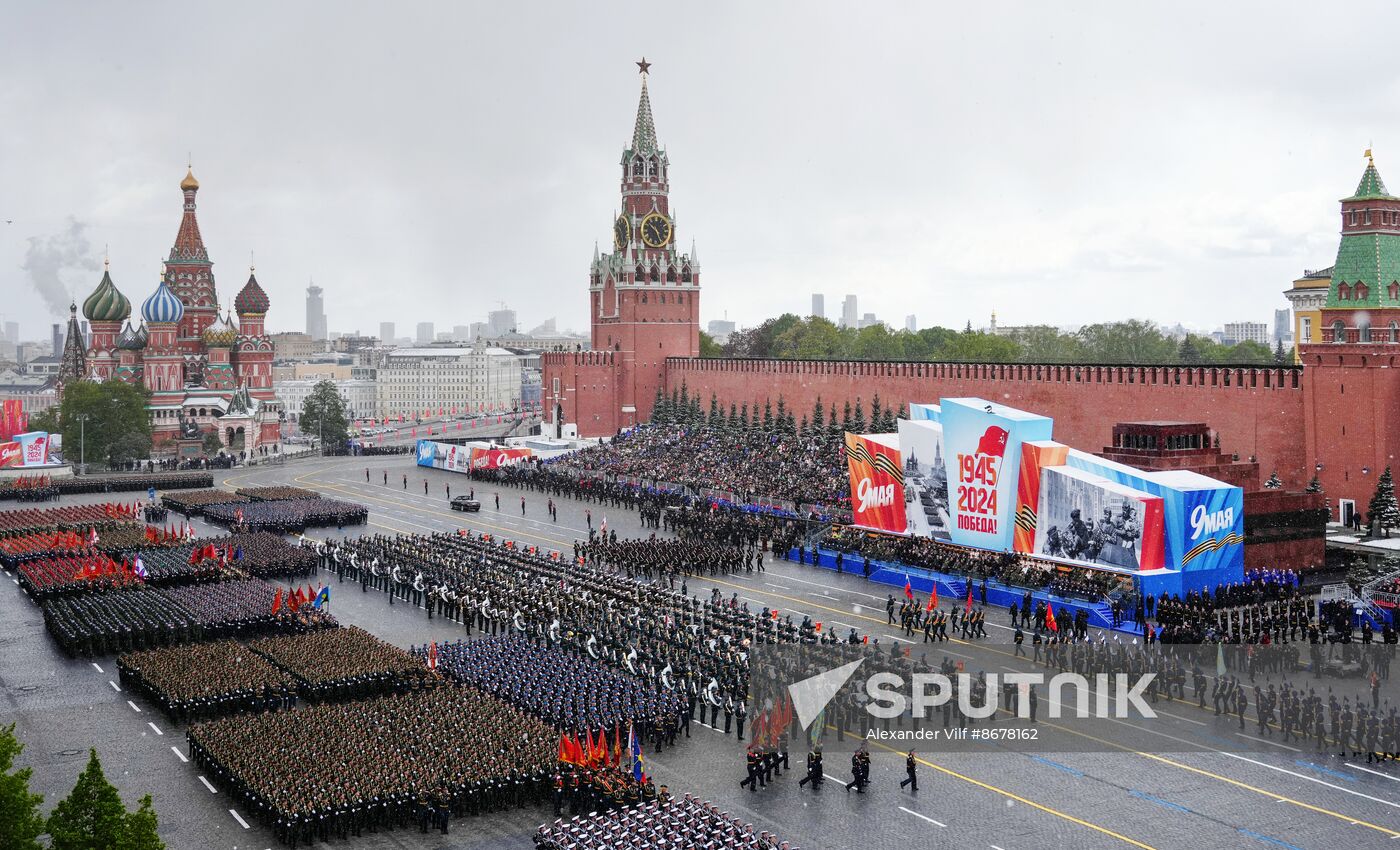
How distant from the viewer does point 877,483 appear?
3600cm

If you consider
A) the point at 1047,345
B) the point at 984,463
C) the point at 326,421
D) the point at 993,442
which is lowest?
the point at 326,421

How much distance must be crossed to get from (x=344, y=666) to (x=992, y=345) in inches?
2325

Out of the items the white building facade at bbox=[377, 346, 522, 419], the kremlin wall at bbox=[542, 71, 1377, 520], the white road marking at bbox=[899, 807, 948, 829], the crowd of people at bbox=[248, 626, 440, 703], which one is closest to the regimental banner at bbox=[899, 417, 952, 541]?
the kremlin wall at bbox=[542, 71, 1377, 520]

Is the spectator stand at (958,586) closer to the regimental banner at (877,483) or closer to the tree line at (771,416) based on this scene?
the regimental banner at (877,483)

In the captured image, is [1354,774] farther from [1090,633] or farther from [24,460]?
[24,460]

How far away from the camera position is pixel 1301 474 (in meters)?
36.1

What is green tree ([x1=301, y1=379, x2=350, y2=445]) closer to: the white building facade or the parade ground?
the white building facade

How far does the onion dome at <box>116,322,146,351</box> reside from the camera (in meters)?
83.0

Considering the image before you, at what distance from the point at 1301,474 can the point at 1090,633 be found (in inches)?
504

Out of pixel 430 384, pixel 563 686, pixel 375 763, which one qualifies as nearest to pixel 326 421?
pixel 430 384

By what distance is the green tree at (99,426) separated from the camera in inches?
2682

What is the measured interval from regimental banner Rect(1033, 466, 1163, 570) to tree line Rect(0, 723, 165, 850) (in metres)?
21.1

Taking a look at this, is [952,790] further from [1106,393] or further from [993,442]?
[1106,393]

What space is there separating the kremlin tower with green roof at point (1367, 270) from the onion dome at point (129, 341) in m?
69.7
